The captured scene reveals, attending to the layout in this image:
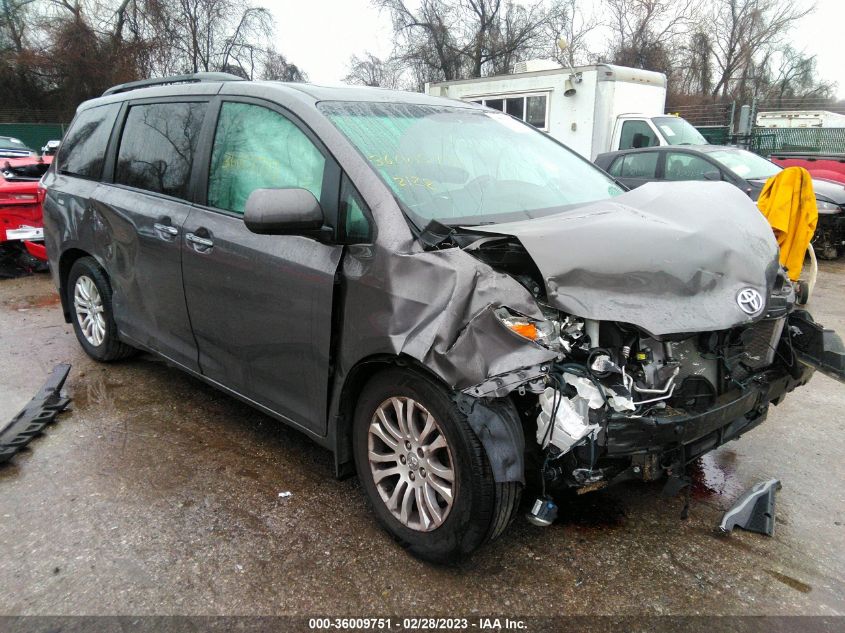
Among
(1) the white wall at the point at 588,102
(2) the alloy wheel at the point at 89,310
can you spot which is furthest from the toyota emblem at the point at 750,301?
(1) the white wall at the point at 588,102

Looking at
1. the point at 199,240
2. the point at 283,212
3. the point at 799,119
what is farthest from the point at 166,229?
the point at 799,119

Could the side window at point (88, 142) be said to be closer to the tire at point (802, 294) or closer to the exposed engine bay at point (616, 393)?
the exposed engine bay at point (616, 393)

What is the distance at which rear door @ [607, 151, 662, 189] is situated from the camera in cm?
963

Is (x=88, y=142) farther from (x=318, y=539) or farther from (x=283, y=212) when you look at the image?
(x=318, y=539)

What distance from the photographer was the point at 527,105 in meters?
12.8

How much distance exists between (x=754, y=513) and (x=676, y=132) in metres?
9.71

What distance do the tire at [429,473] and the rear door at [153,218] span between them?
1.46 metres

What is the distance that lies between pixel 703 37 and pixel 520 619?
139 ft

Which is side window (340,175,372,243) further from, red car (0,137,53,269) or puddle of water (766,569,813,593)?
red car (0,137,53,269)

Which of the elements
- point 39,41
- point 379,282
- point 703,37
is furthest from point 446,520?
point 703,37

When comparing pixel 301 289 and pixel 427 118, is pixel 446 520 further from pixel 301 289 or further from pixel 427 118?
pixel 427 118

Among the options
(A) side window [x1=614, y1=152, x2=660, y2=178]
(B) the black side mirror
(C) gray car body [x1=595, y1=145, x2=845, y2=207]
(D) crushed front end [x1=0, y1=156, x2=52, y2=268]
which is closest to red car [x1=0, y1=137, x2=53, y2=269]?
(D) crushed front end [x1=0, y1=156, x2=52, y2=268]

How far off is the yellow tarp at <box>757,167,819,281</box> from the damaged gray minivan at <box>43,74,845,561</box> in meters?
1.76

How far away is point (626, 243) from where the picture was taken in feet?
8.27
